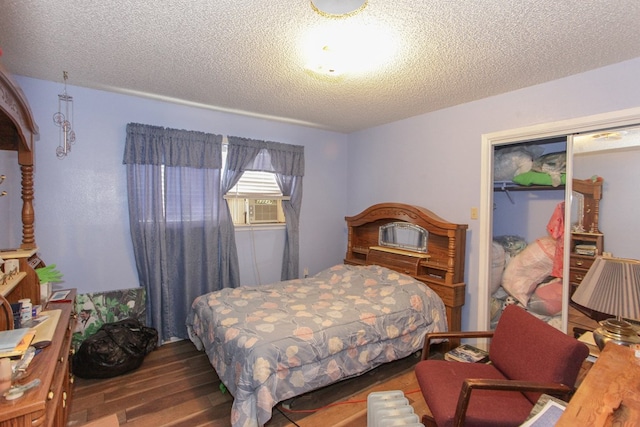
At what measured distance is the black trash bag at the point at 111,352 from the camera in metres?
2.53

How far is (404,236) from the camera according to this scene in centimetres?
357

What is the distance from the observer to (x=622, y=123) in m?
2.19

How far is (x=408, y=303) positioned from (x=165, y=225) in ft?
8.06

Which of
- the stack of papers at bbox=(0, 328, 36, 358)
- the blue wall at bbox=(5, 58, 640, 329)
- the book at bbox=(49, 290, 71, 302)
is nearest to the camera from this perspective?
the stack of papers at bbox=(0, 328, 36, 358)

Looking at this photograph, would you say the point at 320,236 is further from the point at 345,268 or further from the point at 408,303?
the point at 408,303

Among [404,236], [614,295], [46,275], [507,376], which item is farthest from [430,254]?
[46,275]

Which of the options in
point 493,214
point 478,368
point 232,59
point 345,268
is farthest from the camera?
point 345,268

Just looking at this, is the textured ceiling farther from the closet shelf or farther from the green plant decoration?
the green plant decoration

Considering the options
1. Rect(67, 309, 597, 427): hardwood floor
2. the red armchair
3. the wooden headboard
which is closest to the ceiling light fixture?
the red armchair

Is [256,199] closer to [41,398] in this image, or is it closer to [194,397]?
[194,397]

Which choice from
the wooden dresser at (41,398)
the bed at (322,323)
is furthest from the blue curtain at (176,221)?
the wooden dresser at (41,398)

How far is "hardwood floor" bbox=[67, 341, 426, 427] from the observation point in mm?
2109

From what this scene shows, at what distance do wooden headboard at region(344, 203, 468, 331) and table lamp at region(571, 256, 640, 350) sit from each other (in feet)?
3.70

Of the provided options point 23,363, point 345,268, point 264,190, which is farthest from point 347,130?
point 23,363
